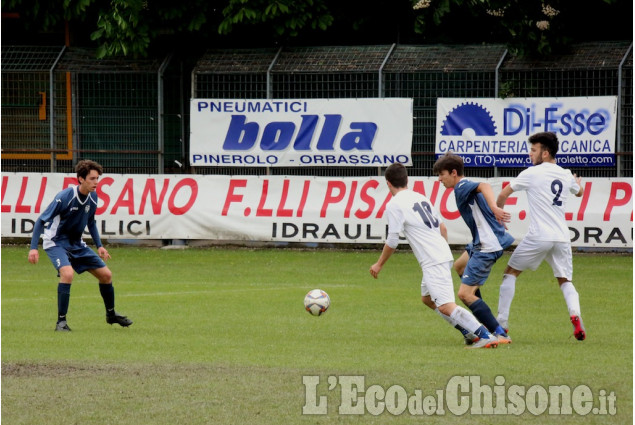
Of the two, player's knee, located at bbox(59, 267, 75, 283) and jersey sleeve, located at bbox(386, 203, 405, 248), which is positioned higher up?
jersey sleeve, located at bbox(386, 203, 405, 248)

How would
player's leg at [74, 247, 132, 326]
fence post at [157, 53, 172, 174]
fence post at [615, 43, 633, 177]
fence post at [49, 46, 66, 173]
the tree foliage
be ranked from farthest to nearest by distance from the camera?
1. fence post at [49, 46, 66, 173]
2. fence post at [157, 53, 172, 174]
3. the tree foliage
4. fence post at [615, 43, 633, 177]
5. player's leg at [74, 247, 132, 326]

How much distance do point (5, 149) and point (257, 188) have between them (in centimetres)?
576

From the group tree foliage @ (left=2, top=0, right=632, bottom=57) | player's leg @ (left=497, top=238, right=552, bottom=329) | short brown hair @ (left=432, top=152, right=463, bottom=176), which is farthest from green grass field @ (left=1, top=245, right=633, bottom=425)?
tree foliage @ (left=2, top=0, right=632, bottom=57)

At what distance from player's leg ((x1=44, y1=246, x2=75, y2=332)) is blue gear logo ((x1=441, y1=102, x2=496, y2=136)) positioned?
37.0 ft

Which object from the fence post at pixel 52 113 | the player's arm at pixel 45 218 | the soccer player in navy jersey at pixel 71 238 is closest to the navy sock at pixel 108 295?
the soccer player in navy jersey at pixel 71 238

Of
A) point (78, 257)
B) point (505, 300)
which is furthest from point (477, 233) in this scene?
point (78, 257)

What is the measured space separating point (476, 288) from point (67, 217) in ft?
14.6

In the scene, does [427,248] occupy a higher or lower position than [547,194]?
lower

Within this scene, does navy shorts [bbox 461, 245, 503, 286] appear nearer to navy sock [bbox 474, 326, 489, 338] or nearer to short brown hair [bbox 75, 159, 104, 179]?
navy sock [bbox 474, 326, 489, 338]

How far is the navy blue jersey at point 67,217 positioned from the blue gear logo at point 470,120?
11.0 metres

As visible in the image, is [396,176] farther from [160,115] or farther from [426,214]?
[160,115]

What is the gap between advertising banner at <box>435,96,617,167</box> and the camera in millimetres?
21750

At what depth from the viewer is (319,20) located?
2348 centimetres

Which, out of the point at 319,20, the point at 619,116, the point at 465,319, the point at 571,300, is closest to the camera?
the point at 465,319
